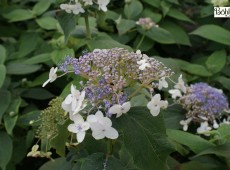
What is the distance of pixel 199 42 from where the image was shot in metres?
2.25

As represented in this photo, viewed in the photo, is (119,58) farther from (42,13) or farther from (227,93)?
(42,13)

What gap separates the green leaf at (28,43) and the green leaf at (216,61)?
2.44ft

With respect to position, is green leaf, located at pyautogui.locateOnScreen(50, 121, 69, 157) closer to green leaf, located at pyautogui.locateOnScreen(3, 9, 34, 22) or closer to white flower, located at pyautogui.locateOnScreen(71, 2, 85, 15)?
white flower, located at pyautogui.locateOnScreen(71, 2, 85, 15)

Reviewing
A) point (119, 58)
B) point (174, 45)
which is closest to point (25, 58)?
point (174, 45)

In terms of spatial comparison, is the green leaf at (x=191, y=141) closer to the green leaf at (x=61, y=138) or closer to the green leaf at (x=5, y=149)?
the green leaf at (x=61, y=138)

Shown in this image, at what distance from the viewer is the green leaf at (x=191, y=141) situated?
4.44ft

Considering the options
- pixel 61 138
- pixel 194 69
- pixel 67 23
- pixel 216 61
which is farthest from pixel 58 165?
pixel 216 61

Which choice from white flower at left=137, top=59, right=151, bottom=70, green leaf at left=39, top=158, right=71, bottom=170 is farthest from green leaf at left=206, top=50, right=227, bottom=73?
white flower at left=137, top=59, right=151, bottom=70

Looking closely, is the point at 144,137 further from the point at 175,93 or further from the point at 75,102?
the point at 175,93

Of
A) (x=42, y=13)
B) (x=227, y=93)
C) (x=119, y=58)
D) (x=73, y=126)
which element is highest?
(x=119, y=58)

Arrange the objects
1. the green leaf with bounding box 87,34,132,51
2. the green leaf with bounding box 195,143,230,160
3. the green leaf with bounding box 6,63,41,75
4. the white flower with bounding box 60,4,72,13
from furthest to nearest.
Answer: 1. the green leaf with bounding box 6,63,41,75
2. the green leaf with bounding box 87,34,132,51
3. the white flower with bounding box 60,4,72,13
4. the green leaf with bounding box 195,143,230,160

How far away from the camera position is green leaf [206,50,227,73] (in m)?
1.88

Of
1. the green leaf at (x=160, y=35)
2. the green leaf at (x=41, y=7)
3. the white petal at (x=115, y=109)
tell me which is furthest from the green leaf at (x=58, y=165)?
the green leaf at (x=41, y=7)

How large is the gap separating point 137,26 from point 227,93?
48 centimetres
